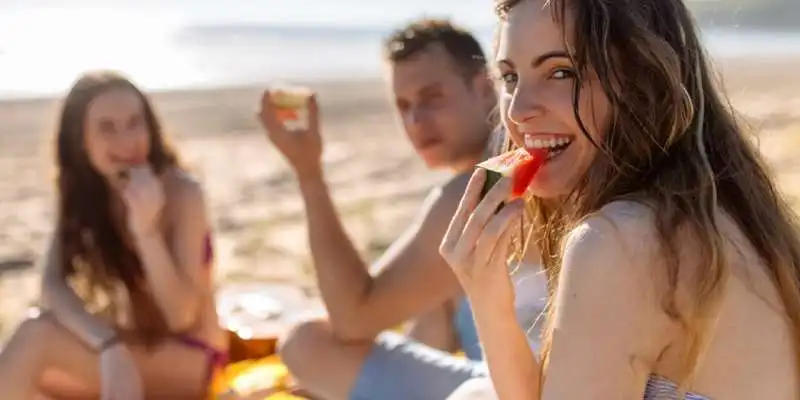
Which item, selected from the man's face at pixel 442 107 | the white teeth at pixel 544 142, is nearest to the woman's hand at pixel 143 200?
the man's face at pixel 442 107

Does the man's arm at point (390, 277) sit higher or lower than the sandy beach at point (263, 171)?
higher

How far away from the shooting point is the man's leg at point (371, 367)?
310cm

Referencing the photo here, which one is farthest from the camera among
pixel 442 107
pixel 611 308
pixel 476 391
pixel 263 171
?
pixel 263 171

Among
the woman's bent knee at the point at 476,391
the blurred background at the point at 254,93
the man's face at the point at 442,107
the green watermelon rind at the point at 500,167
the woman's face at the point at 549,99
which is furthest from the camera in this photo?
the blurred background at the point at 254,93

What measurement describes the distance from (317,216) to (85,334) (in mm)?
951

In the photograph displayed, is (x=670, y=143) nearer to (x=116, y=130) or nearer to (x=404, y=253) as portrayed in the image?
(x=404, y=253)

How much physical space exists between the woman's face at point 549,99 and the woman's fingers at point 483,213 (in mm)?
70

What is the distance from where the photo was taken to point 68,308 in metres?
3.75

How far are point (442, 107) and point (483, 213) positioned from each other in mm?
1236

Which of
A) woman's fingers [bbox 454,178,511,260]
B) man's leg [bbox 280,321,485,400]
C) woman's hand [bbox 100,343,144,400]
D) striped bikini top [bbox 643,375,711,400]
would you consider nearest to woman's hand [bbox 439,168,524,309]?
woman's fingers [bbox 454,178,511,260]

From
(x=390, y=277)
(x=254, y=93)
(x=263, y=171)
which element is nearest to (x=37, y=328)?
(x=390, y=277)

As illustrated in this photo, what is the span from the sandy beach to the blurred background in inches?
0.8

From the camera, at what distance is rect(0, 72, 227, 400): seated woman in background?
3.70 metres

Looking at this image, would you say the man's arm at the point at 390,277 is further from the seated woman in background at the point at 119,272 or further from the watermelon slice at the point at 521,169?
the watermelon slice at the point at 521,169
